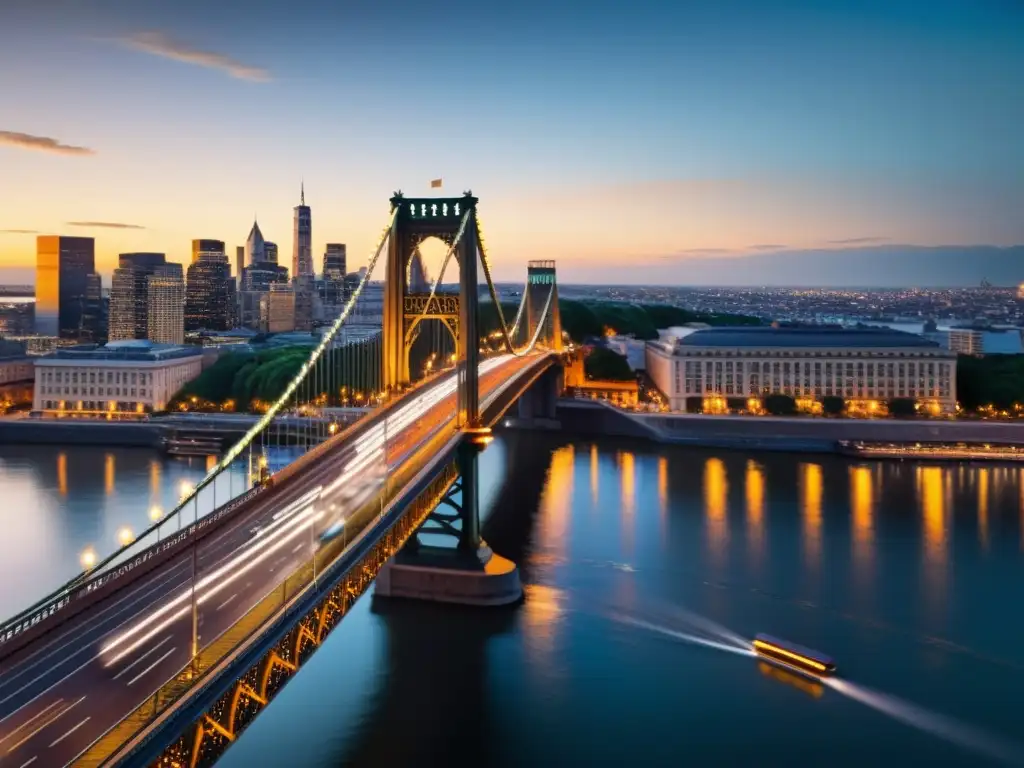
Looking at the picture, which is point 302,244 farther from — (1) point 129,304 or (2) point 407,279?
(2) point 407,279

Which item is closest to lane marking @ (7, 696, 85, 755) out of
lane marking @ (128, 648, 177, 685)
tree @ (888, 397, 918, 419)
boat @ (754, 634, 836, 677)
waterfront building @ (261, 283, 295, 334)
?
lane marking @ (128, 648, 177, 685)

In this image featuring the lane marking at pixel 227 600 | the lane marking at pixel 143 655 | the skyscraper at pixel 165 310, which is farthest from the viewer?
the skyscraper at pixel 165 310

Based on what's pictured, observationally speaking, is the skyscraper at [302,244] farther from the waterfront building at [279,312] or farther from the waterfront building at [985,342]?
the waterfront building at [985,342]

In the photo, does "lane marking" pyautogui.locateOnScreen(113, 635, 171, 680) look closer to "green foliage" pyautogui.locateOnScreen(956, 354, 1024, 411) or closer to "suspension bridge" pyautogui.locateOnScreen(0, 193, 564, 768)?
"suspension bridge" pyautogui.locateOnScreen(0, 193, 564, 768)

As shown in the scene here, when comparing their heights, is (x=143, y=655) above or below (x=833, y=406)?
below

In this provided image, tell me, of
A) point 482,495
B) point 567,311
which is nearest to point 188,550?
point 482,495

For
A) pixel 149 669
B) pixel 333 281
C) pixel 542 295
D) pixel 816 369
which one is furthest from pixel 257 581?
pixel 333 281

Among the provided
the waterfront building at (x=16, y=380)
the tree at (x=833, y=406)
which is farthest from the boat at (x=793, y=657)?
the waterfront building at (x=16, y=380)
